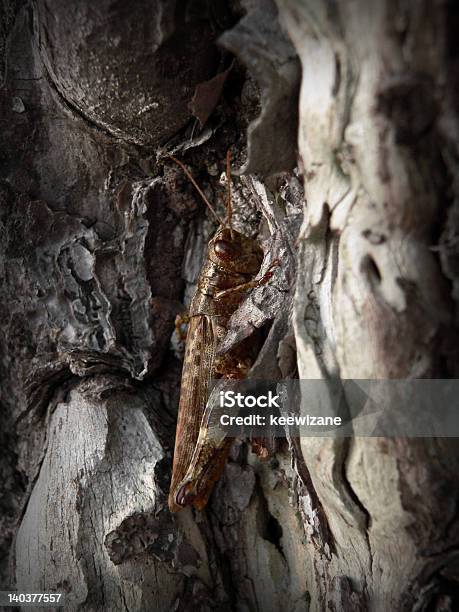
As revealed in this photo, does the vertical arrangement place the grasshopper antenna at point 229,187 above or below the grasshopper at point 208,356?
above

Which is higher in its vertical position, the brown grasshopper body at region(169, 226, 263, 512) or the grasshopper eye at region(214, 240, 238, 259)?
the grasshopper eye at region(214, 240, 238, 259)

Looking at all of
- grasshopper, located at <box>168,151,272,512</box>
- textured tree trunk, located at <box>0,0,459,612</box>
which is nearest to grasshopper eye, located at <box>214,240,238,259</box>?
grasshopper, located at <box>168,151,272,512</box>

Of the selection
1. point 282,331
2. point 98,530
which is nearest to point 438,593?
point 282,331

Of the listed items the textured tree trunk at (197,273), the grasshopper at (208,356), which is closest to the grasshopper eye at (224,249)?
the grasshopper at (208,356)

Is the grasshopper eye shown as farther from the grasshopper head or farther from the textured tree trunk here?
the textured tree trunk

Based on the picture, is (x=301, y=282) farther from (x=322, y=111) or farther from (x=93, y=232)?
(x=93, y=232)

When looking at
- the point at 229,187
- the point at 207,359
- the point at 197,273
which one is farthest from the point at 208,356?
the point at 229,187

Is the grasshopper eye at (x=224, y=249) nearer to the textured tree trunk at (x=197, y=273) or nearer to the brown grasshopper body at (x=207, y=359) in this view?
the brown grasshopper body at (x=207, y=359)
